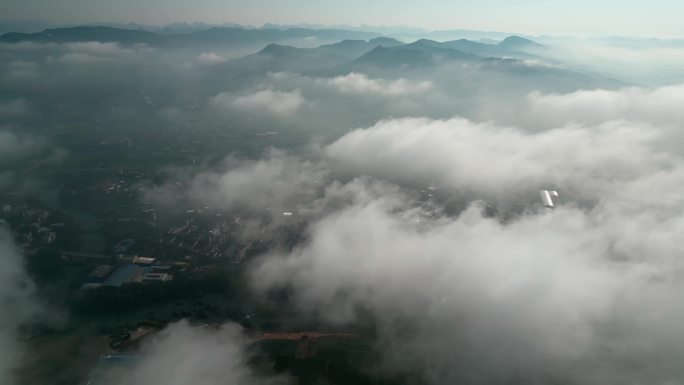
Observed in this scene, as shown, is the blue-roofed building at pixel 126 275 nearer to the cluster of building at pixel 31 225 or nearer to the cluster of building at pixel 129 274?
the cluster of building at pixel 129 274

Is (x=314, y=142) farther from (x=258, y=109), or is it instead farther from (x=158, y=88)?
(x=158, y=88)

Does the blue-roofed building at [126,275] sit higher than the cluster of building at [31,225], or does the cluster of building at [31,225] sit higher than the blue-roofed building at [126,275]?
the cluster of building at [31,225]

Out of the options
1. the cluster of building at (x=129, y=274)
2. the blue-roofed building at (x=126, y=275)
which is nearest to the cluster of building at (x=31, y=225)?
the cluster of building at (x=129, y=274)

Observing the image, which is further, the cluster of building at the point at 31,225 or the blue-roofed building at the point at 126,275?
the cluster of building at the point at 31,225

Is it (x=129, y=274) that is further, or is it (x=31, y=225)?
(x=31, y=225)

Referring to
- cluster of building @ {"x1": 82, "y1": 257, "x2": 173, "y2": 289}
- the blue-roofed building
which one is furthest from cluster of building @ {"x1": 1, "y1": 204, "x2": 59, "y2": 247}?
the blue-roofed building

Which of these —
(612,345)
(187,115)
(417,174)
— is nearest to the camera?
(612,345)

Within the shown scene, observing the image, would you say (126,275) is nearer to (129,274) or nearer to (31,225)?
(129,274)

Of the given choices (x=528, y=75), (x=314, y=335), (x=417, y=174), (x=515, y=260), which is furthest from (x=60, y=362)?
(x=528, y=75)

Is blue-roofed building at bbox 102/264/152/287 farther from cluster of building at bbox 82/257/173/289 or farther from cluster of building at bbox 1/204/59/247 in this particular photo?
cluster of building at bbox 1/204/59/247

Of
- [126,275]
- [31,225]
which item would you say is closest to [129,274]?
[126,275]

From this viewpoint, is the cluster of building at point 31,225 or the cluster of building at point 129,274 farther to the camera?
the cluster of building at point 31,225
